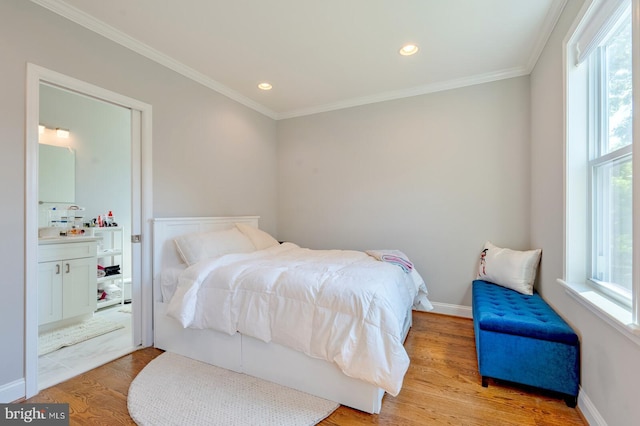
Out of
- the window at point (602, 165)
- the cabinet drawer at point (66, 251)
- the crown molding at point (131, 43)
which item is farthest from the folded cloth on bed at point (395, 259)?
the cabinet drawer at point (66, 251)

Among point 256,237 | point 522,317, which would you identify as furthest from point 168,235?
point 522,317

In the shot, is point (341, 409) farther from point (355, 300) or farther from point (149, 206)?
point (149, 206)

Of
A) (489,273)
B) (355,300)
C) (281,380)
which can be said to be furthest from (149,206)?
(489,273)

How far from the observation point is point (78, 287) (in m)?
3.12

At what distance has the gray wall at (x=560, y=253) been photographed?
1327mm

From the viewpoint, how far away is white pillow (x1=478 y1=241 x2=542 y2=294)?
2.56 metres

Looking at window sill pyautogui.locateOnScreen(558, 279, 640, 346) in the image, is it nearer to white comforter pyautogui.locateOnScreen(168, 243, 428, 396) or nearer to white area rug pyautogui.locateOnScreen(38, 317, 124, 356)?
white comforter pyautogui.locateOnScreen(168, 243, 428, 396)

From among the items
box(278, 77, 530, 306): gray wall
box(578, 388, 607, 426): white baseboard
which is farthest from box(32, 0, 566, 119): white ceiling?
box(578, 388, 607, 426): white baseboard

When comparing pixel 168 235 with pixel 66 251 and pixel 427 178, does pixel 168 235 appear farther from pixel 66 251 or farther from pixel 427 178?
pixel 427 178

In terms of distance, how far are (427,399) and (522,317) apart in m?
0.84

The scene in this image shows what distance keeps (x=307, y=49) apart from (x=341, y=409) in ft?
9.26

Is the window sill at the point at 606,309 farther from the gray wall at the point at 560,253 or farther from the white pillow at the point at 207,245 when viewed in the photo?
the white pillow at the point at 207,245

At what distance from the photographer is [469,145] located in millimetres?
3244

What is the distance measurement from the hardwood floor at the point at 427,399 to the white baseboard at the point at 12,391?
10 centimetres
